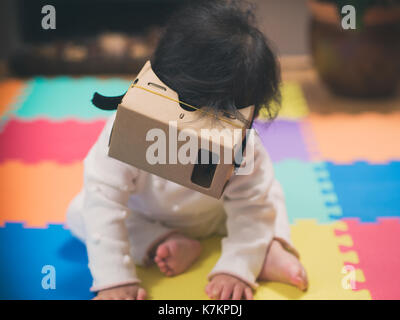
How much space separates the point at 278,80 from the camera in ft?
2.91

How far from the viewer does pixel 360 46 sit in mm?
1758

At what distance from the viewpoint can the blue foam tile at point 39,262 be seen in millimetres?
927

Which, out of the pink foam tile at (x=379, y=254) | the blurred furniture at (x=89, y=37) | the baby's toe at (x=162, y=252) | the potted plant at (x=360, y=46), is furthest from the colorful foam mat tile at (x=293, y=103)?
the baby's toe at (x=162, y=252)

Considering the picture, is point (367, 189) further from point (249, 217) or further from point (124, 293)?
point (124, 293)

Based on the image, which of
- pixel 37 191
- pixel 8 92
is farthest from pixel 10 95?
pixel 37 191

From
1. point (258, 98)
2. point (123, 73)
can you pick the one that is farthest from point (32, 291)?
point (123, 73)

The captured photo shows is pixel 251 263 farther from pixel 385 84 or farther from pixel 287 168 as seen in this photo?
pixel 385 84

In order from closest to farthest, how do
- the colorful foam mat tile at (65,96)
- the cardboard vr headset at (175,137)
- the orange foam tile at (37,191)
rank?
the cardboard vr headset at (175,137) → the orange foam tile at (37,191) → the colorful foam mat tile at (65,96)

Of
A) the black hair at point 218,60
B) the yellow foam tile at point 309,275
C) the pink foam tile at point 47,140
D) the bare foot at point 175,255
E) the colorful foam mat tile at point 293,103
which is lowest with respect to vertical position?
the yellow foam tile at point 309,275

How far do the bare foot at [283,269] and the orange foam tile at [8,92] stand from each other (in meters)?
1.13

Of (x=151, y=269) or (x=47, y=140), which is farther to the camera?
(x=47, y=140)

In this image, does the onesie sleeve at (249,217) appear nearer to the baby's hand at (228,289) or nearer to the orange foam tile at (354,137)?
the baby's hand at (228,289)

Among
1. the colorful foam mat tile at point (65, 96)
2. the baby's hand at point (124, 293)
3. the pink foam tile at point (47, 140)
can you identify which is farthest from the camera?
the colorful foam mat tile at point (65, 96)

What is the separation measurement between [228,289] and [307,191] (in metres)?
0.45
